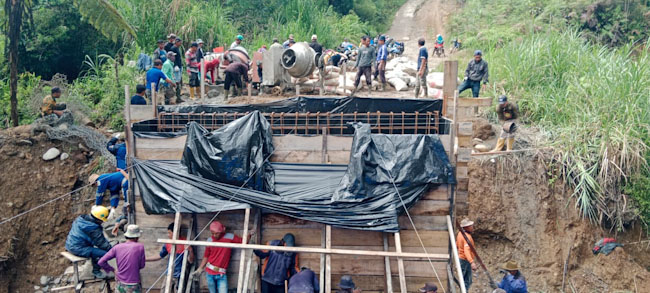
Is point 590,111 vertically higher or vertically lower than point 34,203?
higher

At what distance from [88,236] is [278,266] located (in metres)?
2.71

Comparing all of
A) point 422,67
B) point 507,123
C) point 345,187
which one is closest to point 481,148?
point 507,123

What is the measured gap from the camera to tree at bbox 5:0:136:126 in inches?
495

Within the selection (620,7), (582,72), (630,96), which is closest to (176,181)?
(630,96)

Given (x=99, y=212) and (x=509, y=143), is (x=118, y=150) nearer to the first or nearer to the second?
(x=99, y=212)

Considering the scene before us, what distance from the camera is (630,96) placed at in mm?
12156

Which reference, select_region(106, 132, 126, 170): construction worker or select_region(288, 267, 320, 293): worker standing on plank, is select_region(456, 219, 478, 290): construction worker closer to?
select_region(288, 267, 320, 293): worker standing on plank

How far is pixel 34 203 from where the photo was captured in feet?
37.2

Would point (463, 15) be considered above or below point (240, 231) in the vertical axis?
above

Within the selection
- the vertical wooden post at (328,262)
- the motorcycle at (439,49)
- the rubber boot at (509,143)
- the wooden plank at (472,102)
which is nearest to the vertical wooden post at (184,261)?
the vertical wooden post at (328,262)

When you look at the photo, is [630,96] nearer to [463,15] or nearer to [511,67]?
[511,67]

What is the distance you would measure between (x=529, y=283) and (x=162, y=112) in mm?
7842

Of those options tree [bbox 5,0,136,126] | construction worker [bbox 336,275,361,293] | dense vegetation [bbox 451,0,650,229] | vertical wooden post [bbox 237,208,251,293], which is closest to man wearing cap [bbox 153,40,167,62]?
tree [bbox 5,0,136,126]

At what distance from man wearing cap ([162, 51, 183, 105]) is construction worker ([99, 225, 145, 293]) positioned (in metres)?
6.40
